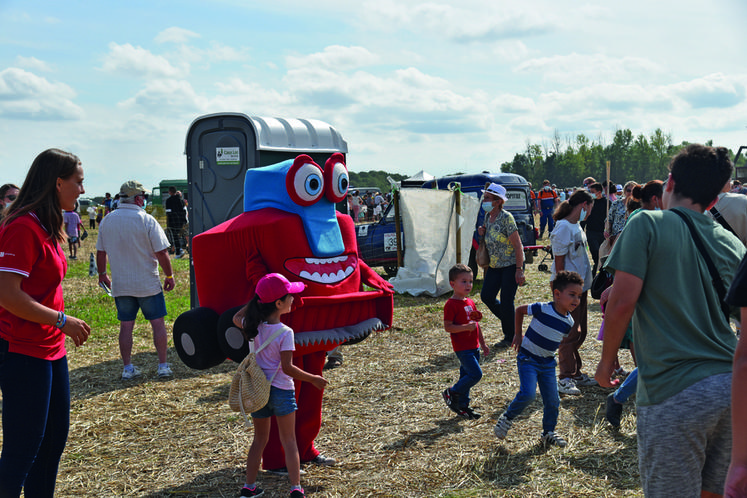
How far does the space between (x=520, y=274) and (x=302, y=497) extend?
4.20 meters

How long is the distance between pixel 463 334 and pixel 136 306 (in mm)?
3584

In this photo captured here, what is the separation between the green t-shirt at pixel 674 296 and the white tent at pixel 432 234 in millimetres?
9025

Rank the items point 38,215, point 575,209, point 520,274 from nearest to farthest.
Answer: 1. point 38,215
2. point 575,209
3. point 520,274

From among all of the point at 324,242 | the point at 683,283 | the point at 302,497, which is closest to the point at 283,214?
the point at 324,242

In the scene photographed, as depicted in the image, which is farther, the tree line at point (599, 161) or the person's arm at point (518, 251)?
the tree line at point (599, 161)

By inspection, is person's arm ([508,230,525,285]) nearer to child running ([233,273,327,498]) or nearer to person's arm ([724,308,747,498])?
child running ([233,273,327,498])

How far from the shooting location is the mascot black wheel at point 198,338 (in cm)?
408

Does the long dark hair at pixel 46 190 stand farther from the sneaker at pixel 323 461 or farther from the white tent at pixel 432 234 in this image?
the white tent at pixel 432 234

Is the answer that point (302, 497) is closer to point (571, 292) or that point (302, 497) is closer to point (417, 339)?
point (571, 292)

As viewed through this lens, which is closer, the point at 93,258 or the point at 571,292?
the point at 571,292

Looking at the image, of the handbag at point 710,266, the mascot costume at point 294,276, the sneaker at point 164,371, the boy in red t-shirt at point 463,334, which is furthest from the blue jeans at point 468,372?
the sneaker at point 164,371

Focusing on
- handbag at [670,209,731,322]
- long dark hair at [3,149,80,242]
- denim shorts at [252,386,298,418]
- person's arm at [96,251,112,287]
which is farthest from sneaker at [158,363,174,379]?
handbag at [670,209,731,322]

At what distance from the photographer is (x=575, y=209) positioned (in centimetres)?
606

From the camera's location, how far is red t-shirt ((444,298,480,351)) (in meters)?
5.02
